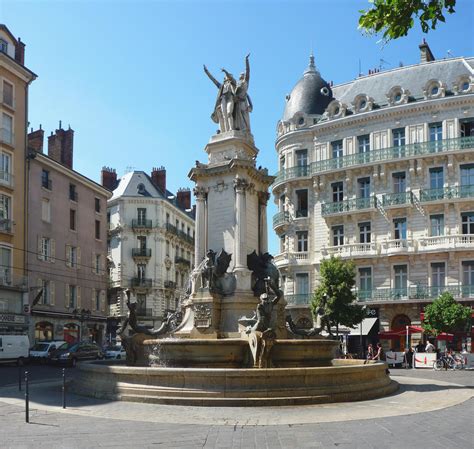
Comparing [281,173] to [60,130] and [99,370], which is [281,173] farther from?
[99,370]

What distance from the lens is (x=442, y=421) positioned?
12344 mm

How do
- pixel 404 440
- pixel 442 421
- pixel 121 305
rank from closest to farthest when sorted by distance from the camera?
pixel 404 440, pixel 442 421, pixel 121 305

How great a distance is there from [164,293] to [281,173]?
2561 cm

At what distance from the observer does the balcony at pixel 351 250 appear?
148ft

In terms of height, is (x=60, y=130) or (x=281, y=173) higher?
(x=60, y=130)

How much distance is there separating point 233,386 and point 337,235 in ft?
112

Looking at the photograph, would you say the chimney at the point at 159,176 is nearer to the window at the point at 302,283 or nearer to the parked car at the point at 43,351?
the window at the point at 302,283

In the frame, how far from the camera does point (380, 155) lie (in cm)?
4581

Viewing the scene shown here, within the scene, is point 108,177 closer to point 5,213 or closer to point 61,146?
point 61,146

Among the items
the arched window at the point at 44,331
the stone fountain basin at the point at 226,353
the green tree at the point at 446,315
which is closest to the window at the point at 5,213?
the arched window at the point at 44,331

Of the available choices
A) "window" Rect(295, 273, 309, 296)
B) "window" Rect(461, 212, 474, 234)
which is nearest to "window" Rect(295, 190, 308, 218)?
"window" Rect(295, 273, 309, 296)

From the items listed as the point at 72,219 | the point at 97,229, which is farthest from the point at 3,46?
the point at 97,229

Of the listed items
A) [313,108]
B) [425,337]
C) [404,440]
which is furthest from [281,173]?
[404,440]

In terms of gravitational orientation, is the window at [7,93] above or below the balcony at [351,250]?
above
